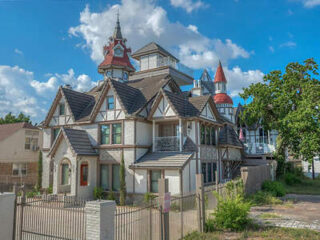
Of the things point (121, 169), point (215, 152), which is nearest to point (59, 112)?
point (121, 169)

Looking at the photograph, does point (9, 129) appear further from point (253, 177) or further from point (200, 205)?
point (200, 205)

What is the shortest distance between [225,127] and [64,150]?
1511 centimetres

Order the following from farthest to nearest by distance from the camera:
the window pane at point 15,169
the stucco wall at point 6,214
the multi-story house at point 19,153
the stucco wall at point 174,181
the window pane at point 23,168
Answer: the window pane at point 23,168 → the window pane at point 15,169 → the multi-story house at point 19,153 → the stucco wall at point 174,181 → the stucco wall at point 6,214

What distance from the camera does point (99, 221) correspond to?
734cm

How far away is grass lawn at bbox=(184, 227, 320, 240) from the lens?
10398 millimetres

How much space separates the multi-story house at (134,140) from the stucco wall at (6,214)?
11.3 m

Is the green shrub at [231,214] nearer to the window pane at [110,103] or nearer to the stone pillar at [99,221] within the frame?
the stone pillar at [99,221]

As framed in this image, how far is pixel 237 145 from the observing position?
27.4 m

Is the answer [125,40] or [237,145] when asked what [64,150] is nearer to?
[237,145]

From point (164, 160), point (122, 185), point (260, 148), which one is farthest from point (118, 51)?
point (260, 148)

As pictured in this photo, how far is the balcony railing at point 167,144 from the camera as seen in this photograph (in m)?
21.6

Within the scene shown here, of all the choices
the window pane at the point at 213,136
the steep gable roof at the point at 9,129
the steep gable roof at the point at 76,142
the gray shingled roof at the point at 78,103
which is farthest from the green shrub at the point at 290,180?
the steep gable roof at the point at 9,129

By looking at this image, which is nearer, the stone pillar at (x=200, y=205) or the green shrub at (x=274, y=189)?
the stone pillar at (x=200, y=205)

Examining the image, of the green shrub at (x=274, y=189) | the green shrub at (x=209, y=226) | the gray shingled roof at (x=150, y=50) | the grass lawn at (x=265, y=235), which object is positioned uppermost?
the gray shingled roof at (x=150, y=50)
